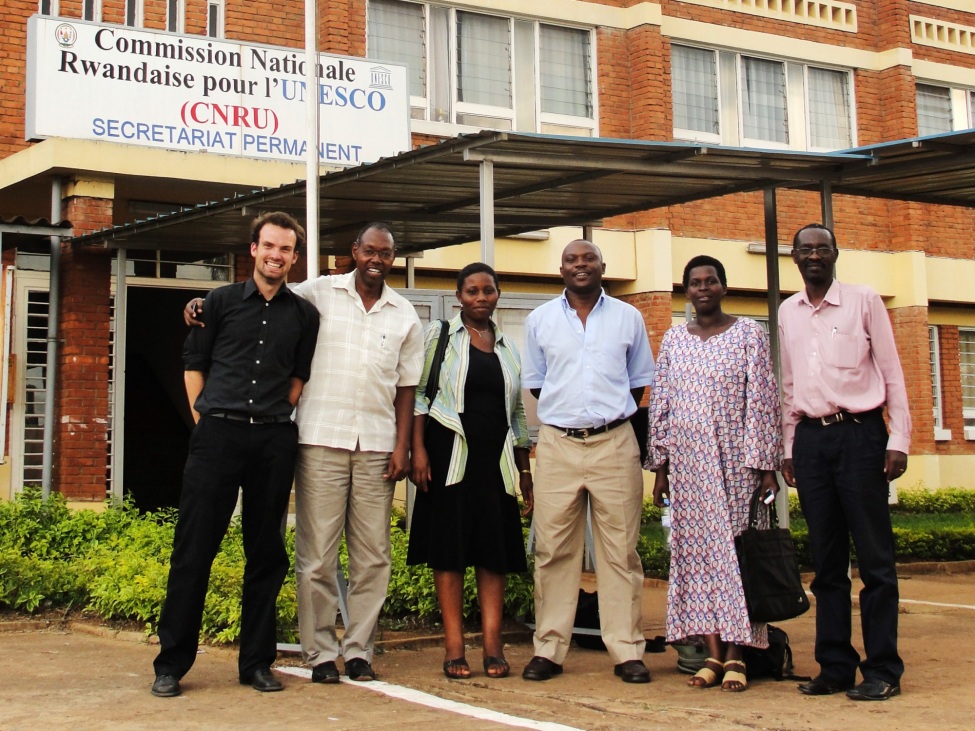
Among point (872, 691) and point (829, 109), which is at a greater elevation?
point (829, 109)

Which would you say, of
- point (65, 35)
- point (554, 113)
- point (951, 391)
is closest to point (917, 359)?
point (951, 391)

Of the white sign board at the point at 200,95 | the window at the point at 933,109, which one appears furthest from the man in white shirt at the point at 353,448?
the window at the point at 933,109

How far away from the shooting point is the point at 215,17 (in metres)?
15.3

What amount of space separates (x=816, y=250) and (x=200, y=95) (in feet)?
25.4

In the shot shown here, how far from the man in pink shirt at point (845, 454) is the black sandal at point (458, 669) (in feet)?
5.38

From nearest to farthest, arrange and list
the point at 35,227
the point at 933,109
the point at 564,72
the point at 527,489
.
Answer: the point at 527,489 → the point at 35,227 → the point at 564,72 → the point at 933,109

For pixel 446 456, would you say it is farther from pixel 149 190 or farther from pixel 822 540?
pixel 149 190

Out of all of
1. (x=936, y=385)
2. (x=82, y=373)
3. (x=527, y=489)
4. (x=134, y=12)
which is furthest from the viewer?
(x=936, y=385)

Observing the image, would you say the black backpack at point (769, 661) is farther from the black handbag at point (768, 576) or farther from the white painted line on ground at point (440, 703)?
the white painted line on ground at point (440, 703)

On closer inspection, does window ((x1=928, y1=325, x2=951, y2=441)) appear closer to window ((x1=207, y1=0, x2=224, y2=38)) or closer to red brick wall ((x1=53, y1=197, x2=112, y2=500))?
window ((x1=207, y1=0, x2=224, y2=38))

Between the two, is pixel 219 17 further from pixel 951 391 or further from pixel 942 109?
pixel 951 391

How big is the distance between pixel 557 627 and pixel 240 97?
7596 mm

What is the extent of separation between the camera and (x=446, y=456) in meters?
6.86

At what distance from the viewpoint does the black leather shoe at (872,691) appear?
6262 millimetres
